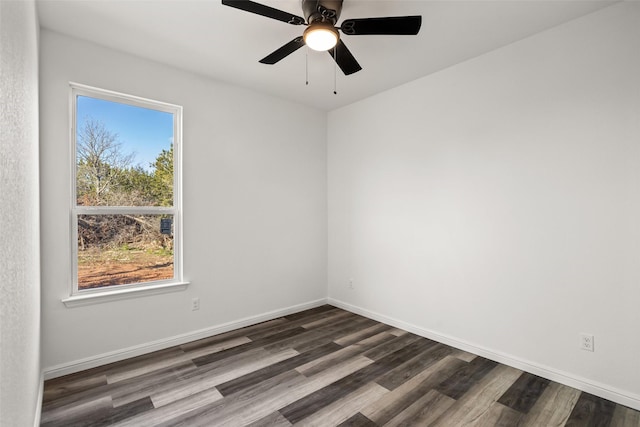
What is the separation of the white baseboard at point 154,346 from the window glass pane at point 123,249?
0.60 m

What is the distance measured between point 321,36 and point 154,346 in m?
3.03

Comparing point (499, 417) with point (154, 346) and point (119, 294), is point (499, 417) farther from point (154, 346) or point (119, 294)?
point (119, 294)

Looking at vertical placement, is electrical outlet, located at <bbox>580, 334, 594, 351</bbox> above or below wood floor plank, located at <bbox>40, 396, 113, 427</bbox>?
above

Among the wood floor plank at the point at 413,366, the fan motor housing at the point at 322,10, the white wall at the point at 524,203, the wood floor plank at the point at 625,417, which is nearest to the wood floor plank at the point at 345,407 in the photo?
the wood floor plank at the point at 413,366

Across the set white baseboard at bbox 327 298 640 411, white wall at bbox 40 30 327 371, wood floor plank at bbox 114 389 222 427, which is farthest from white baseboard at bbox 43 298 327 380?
white baseboard at bbox 327 298 640 411

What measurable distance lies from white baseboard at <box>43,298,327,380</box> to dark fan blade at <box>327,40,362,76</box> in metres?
2.86

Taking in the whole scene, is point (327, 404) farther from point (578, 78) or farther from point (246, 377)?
point (578, 78)

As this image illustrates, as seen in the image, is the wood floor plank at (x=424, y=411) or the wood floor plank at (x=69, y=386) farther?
the wood floor plank at (x=69, y=386)

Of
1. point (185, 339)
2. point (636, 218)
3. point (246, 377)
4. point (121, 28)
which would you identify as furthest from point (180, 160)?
point (636, 218)

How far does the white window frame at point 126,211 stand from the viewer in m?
2.60

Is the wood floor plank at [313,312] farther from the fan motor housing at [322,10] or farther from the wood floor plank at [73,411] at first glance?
the fan motor housing at [322,10]

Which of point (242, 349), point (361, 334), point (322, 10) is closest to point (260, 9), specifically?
point (322, 10)

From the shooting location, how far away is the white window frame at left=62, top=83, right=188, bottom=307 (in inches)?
103

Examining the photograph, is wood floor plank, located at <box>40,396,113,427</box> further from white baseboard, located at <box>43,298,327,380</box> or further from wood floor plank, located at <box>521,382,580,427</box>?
wood floor plank, located at <box>521,382,580,427</box>
